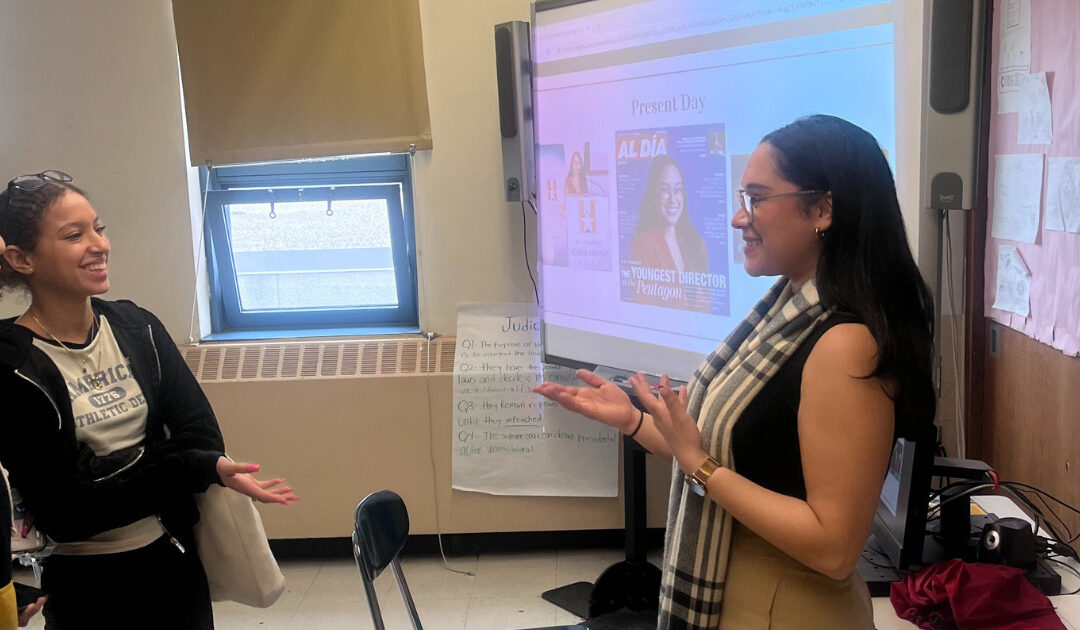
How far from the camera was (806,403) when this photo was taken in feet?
3.83

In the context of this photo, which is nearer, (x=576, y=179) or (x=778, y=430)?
(x=778, y=430)

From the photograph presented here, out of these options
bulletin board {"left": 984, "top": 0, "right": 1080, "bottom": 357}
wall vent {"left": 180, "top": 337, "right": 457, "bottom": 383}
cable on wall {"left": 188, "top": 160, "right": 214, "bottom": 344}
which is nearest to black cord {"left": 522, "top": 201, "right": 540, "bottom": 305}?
wall vent {"left": 180, "top": 337, "right": 457, "bottom": 383}

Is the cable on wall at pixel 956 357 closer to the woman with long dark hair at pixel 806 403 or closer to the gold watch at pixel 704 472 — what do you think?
the woman with long dark hair at pixel 806 403

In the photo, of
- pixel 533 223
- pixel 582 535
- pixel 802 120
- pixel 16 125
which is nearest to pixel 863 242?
pixel 802 120

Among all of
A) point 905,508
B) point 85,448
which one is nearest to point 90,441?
point 85,448

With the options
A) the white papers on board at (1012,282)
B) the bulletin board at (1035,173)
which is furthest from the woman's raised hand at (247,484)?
the white papers on board at (1012,282)

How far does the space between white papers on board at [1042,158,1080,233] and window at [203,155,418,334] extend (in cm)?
214

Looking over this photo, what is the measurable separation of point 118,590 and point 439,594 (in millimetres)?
1560

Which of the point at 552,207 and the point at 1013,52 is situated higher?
the point at 1013,52

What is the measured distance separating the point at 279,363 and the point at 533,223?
3.61 feet

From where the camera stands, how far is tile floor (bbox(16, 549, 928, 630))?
9.50 ft

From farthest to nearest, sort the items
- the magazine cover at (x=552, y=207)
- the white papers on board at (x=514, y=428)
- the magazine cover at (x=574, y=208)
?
the white papers on board at (x=514, y=428), the magazine cover at (x=552, y=207), the magazine cover at (x=574, y=208)

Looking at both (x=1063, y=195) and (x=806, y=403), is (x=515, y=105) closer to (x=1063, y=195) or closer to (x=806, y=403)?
(x=1063, y=195)

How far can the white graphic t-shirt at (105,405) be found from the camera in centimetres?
164
